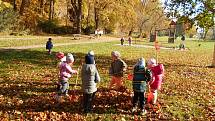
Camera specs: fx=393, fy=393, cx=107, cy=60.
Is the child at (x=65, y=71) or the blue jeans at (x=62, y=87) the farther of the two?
the blue jeans at (x=62, y=87)

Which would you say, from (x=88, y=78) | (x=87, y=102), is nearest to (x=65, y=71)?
(x=88, y=78)

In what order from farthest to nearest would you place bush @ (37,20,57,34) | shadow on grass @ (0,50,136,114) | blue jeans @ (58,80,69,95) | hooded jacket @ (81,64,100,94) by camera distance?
bush @ (37,20,57,34)
blue jeans @ (58,80,69,95)
shadow on grass @ (0,50,136,114)
hooded jacket @ (81,64,100,94)

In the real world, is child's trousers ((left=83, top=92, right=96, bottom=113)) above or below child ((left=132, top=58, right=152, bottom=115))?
below

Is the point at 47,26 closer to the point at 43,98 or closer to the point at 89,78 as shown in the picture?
the point at 43,98

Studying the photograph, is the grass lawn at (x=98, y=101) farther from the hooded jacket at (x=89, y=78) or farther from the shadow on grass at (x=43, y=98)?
the hooded jacket at (x=89, y=78)

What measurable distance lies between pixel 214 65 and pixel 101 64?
7.96m

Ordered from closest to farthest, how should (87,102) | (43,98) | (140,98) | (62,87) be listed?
(87,102) < (140,98) < (62,87) < (43,98)

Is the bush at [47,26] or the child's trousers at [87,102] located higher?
the bush at [47,26]

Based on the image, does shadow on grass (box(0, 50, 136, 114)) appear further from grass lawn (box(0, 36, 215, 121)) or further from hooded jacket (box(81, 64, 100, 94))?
hooded jacket (box(81, 64, 100, 94))

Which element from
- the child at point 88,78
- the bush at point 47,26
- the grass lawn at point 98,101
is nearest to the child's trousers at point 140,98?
the grass lawn at point 98,101

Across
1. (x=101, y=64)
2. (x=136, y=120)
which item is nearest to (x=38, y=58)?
(x=101, y=64)

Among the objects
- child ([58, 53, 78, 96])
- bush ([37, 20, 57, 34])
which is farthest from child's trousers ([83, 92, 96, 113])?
bush ([37, 20, 57, 34])

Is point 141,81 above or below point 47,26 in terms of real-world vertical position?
below

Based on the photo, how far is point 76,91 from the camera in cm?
1299
